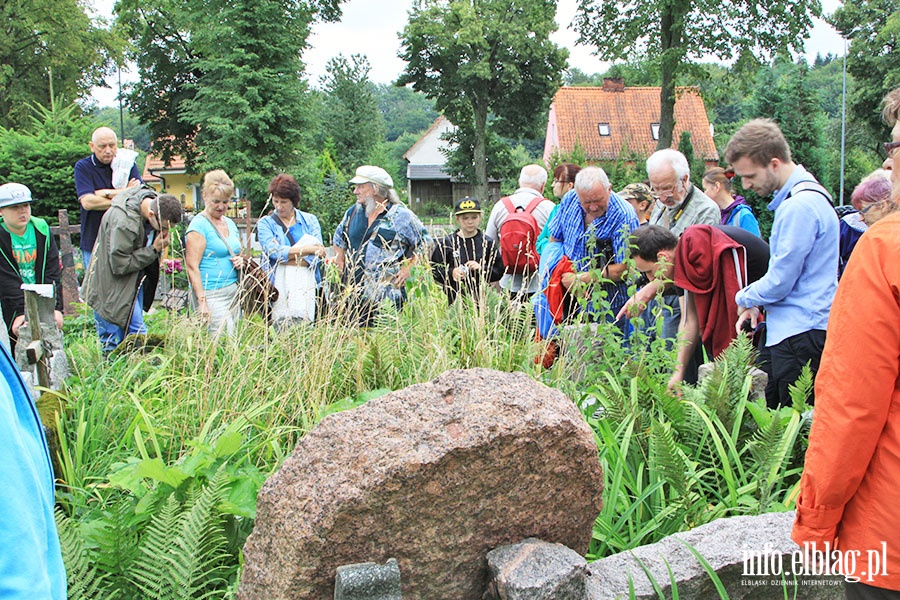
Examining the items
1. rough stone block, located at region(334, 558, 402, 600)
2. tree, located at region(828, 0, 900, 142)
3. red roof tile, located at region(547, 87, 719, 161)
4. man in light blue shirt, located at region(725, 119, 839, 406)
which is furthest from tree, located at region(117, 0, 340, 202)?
red roof tile, located at region(547, 87, 719, 161)

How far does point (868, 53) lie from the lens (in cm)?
3347

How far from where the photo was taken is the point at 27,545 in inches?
40.6

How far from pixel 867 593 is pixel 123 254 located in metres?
5.01

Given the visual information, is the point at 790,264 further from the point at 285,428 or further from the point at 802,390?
the point at 285,428

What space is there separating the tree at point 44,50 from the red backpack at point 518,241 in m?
27.7

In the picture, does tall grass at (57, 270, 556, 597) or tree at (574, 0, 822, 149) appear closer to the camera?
tall grass at (57, 270, 556, 597)

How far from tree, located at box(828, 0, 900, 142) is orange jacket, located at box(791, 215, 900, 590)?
110 ft

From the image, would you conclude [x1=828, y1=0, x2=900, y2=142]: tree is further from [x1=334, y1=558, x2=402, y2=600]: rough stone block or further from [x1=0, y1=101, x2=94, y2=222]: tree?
[x1=334, y1=558, x2=402, y2=600]: rough stone block

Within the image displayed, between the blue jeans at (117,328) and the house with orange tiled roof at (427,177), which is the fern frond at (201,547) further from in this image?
the house with orange tiled roof at (427,177)

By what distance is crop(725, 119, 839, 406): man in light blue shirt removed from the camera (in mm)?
3551

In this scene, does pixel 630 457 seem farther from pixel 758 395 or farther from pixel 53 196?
pixel 53 196

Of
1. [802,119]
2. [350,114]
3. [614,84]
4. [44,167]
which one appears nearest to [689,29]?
[802,119]

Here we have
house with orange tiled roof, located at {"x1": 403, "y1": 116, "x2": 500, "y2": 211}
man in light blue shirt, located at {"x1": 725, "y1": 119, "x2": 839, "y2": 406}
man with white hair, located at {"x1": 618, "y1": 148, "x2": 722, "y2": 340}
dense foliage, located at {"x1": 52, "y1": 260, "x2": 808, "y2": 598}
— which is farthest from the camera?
house with orange tiled roof, located at {"x1": 403, "y1": 116, "x2": 500, "y2": 211}

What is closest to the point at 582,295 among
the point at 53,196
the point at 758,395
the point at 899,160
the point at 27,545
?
the point at 758,395
